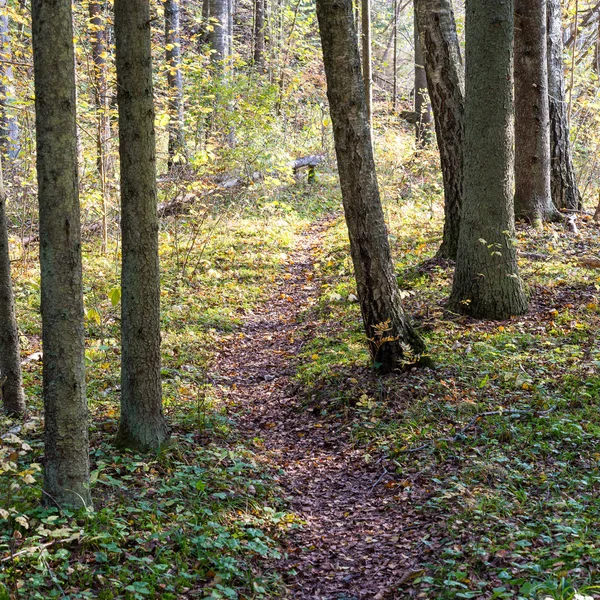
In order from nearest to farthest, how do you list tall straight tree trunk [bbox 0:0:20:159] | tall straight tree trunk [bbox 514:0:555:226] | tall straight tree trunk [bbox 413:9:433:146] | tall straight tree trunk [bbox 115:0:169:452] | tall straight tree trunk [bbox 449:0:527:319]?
tall straight tree trunk [bbox 115:0:169:452] → tall straight tree trunk [bbox 449:0:527:319] → tall straight tree trunk [bbox 0:0:20:159] → tall straight tree trunk [bbox 514:0:555:226] → tall straight tree trunk [bbox 413:9:433:146]

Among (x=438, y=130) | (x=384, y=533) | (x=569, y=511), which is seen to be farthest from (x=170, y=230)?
(x=569, y=511)

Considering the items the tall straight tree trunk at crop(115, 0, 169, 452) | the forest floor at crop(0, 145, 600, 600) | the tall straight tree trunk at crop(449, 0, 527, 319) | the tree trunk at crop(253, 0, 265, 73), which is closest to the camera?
the forest floor at crop(0, 145, 600, 600)

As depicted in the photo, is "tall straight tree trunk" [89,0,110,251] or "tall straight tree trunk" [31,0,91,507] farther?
"tall straight tree trunk" [89,0,110,251]

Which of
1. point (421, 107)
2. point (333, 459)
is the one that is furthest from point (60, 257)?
point (421, 107)

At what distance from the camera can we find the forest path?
4070 millimetres

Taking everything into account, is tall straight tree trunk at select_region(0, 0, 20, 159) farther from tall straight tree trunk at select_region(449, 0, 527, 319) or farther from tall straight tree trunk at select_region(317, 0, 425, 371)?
tall straight tree trunk at select_region(449, 0, 527, 319)

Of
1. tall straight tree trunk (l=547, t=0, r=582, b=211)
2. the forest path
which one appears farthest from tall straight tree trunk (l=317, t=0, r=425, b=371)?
tall straight tree trunk (l=547, t=0, r=582, b=211)

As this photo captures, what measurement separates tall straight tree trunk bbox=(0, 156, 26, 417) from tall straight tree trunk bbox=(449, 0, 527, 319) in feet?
17.1

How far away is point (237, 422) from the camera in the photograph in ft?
20.7

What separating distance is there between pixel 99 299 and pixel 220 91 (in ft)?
20.8

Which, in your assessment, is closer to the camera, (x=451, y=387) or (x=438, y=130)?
(x=451, y=387)

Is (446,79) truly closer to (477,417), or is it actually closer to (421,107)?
(477,417)

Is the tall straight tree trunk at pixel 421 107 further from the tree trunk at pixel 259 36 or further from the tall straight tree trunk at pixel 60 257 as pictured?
the tall straight tree trunk at pixel 60 257

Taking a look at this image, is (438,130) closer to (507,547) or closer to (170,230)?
(170,230)
